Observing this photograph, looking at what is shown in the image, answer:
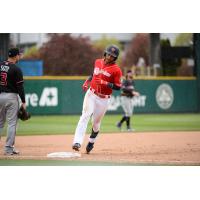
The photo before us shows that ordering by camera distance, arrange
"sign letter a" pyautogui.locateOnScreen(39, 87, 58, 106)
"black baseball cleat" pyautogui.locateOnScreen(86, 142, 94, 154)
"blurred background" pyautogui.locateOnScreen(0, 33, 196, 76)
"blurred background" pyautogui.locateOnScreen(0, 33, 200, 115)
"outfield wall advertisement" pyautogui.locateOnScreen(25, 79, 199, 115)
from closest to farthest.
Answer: "black baseball cleat" pyautogui.locateOnScreen(86, 142, 94, 154) < "blurred background" pyautogui.locateOnScreen(0, 33, 196, 76) < "blurred background" pyautogui.locateOnScreen(0, 33, 200, 115) < "outfield wall advertisement" pyautogui.locateOnScreen(25, 79, 199, 115) < "sign letter a" pyautogui.locateOnScreen(39, 87, 58, 106)

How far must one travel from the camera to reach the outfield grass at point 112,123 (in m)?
16.0

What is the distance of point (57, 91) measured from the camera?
20.5 meters

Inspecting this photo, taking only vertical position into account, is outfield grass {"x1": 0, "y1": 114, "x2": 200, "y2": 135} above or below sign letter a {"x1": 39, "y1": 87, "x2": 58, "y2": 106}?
below

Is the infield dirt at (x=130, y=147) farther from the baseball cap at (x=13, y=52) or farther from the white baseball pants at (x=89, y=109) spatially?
the baseball cap at (x=13, y=52)

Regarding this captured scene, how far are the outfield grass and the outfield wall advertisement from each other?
9.3 inches

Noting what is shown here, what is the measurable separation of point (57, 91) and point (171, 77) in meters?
3.50

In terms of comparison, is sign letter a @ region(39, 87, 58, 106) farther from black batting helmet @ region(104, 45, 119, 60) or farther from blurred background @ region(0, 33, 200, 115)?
black batting helmet @ region(104, 45, 119, 60)

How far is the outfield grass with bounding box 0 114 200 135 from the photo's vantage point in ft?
52.5

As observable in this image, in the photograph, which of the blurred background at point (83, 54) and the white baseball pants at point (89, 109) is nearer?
the white baseball pants at point (89, 109)

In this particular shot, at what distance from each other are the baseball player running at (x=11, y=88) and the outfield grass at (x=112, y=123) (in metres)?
4.68

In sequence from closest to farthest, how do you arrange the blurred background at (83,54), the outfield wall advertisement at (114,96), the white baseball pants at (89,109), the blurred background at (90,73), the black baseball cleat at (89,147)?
the white baseball pants at (89,109) → the black baseball cleat at (89,147) → the blurred background at (83,54) → the blurred background at (90,73) → the outfield wall advertisement at (114,96)

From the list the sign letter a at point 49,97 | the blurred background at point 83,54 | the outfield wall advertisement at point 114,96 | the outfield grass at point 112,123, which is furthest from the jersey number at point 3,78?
the sign letter a at point 49,97

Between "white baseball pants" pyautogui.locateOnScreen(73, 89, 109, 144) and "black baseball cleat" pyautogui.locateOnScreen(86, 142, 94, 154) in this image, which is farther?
"black baseball cleat" pyautogui.locateOnScreen(86, 142, 94, 154)

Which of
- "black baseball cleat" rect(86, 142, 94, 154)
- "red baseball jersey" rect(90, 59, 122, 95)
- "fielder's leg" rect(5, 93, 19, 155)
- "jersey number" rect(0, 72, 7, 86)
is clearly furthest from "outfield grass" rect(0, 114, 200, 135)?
"red baseball jersey" rect(90, 59, 122, 95)
